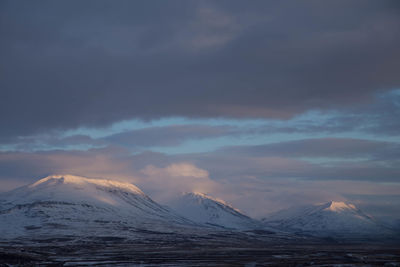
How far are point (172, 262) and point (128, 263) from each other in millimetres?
13315

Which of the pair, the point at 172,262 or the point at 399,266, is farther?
the point at 172,262

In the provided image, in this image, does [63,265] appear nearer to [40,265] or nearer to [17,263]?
[40,265]

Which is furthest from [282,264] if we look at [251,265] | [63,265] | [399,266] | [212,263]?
[63,265]

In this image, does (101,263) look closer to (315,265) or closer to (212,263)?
(212,263)

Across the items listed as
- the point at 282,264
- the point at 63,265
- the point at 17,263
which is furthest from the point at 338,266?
the point at 17,263

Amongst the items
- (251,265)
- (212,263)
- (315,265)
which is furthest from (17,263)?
(315,265)

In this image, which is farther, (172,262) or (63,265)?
(172,262)

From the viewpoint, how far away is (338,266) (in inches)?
5030

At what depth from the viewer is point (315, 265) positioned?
13012 centimetres

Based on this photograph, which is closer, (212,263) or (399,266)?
(399,266)

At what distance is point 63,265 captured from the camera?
12675 centimetres

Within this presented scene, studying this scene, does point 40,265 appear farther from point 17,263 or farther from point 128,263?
point 128,263

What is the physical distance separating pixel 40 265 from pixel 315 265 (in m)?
77.9

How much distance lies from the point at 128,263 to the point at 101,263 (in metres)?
7.77
